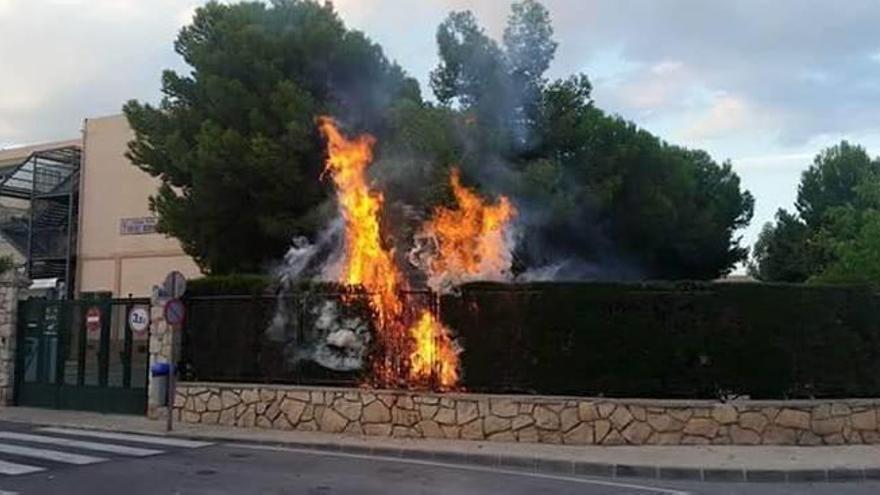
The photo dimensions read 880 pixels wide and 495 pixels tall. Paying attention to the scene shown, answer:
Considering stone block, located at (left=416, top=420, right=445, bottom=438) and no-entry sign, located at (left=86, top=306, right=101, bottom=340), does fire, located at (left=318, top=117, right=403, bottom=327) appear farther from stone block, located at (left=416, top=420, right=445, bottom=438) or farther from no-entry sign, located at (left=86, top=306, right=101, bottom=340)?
no-entry sign, located at (left=86, top=306, right=101, bottom=340)

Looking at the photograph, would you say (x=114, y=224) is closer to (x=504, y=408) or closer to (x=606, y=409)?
(x=504, y=408)

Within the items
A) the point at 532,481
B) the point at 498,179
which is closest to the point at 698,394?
the point at 532,481

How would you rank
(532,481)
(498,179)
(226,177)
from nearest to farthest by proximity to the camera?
(532,481)
(498,179)
(226,177)

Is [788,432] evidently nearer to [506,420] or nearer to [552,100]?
[506,420]

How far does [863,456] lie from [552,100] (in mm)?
12037

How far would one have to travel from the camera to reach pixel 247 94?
21922mm

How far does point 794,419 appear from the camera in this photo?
541 inches

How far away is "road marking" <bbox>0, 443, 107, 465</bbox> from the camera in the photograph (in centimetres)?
1206

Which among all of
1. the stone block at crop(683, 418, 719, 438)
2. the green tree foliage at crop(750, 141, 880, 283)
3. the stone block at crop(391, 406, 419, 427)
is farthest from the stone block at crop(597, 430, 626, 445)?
the green tree foliage at crop(750, 141, 880, 283)

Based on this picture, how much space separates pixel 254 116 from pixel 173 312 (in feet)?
22.7

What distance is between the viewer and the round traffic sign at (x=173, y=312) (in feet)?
52.0

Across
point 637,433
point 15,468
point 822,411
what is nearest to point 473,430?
point 637,433

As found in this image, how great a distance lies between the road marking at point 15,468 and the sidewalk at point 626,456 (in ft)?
11.4

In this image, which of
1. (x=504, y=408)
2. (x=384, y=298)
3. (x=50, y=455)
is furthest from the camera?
(x=384, y=298)
